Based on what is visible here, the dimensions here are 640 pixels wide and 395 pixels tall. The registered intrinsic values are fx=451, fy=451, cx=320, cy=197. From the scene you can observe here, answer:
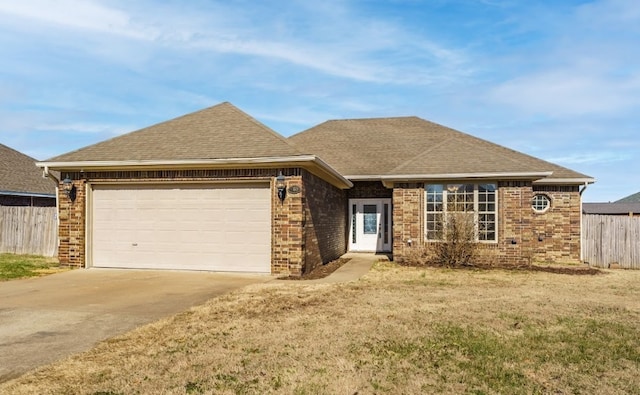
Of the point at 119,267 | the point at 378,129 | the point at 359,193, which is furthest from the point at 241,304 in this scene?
the point at 378,129

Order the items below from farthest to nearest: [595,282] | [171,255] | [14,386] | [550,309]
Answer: [171,255] < [595,282] < [550,309] < [14,386]

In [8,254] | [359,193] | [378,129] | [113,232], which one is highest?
[378,129]

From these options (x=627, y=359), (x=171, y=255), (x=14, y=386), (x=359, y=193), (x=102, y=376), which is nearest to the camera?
(x=14, y=386)

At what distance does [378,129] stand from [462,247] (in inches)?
402

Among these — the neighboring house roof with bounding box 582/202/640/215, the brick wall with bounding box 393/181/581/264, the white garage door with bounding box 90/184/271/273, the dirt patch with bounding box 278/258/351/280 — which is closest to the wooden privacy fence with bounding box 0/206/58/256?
the white garage door with bounding box 90/184/271/273

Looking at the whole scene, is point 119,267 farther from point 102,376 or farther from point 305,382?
point 305,382

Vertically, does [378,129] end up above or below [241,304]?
above

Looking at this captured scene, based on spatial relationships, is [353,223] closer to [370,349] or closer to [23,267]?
[23,267]

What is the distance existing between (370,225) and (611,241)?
8641 mm

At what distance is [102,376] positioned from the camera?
4.45 m

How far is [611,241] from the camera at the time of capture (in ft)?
49.8

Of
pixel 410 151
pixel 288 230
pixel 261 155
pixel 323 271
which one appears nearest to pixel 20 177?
pixel 261 155

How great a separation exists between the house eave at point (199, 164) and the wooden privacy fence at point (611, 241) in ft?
31.3

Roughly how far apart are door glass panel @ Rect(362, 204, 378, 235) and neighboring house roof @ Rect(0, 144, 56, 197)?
16.7 m
